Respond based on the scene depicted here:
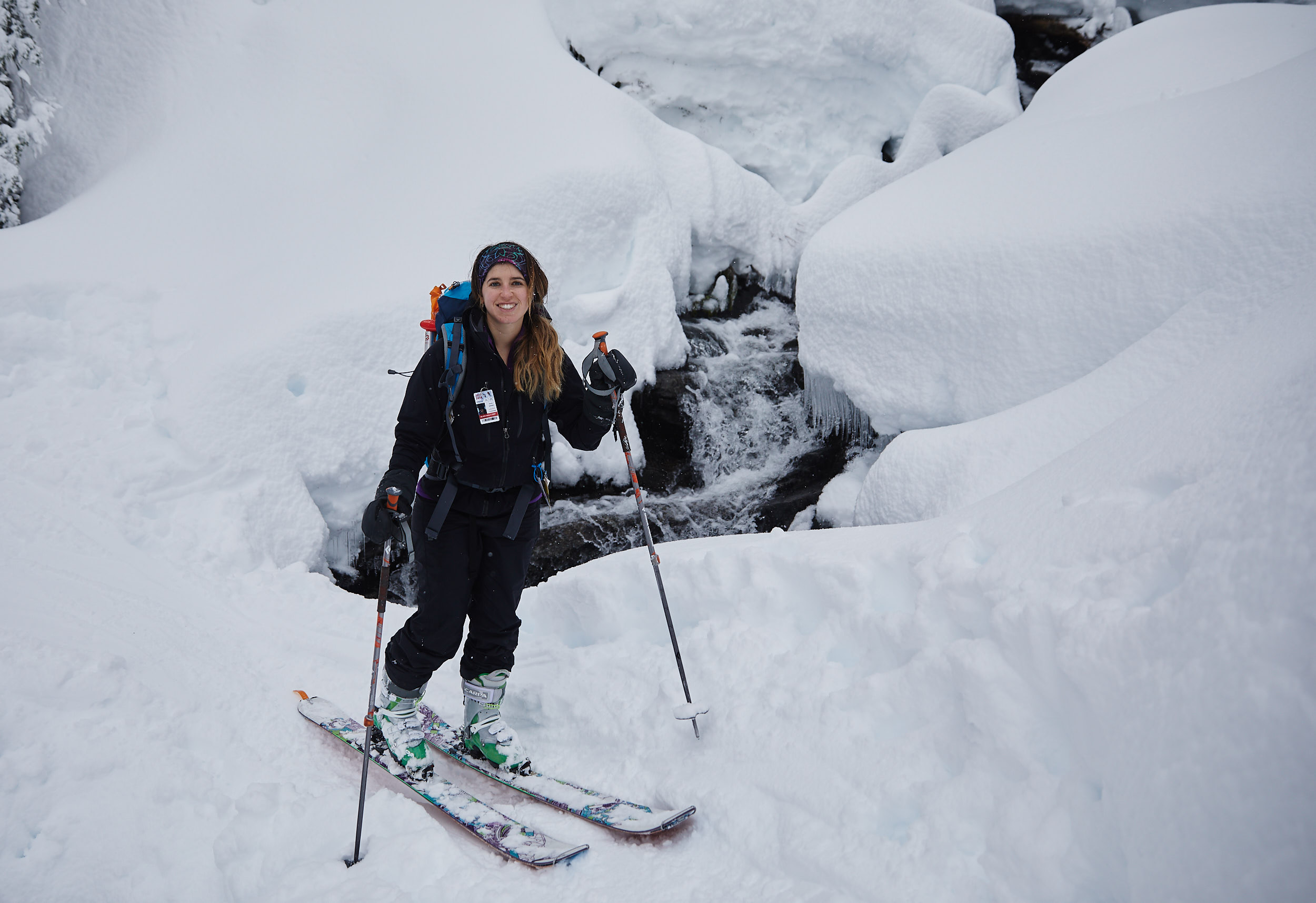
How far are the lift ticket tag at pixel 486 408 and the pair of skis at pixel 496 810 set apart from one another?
1484 millimetres

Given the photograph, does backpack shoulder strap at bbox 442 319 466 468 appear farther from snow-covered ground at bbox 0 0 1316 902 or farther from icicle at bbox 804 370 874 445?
icicle at bbox 804 370 874 445

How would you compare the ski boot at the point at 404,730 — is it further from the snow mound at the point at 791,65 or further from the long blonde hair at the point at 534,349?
the snow mound at the point at 791,65

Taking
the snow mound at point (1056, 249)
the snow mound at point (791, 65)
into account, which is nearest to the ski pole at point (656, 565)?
the snow mound at point (1056, 249)

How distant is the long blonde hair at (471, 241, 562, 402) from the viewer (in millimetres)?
2926

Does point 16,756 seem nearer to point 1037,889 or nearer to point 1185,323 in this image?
point 1037,889

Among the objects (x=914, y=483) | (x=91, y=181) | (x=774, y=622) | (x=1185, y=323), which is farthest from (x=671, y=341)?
(x=91, y=181)

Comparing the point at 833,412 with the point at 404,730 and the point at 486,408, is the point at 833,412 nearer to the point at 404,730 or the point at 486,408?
the point at 486,408

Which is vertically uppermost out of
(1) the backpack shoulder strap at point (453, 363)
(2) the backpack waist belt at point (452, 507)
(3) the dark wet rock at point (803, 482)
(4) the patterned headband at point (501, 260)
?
(4) the patterned headband at point (501, 260)

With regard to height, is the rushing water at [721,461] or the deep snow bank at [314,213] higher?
the deep snow bank at [314,213]

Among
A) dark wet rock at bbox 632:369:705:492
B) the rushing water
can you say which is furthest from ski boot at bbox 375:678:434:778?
dark wet rock at bbox 632:369:705:492

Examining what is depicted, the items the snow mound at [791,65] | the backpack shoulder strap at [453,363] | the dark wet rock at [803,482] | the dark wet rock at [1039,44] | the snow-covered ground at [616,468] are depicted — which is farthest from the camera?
the dark wet rock at [1039,44]

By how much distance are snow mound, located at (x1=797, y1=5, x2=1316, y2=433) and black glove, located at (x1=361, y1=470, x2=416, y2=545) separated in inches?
213

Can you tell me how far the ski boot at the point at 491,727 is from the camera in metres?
3.24

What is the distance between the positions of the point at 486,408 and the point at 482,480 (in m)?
0.31
